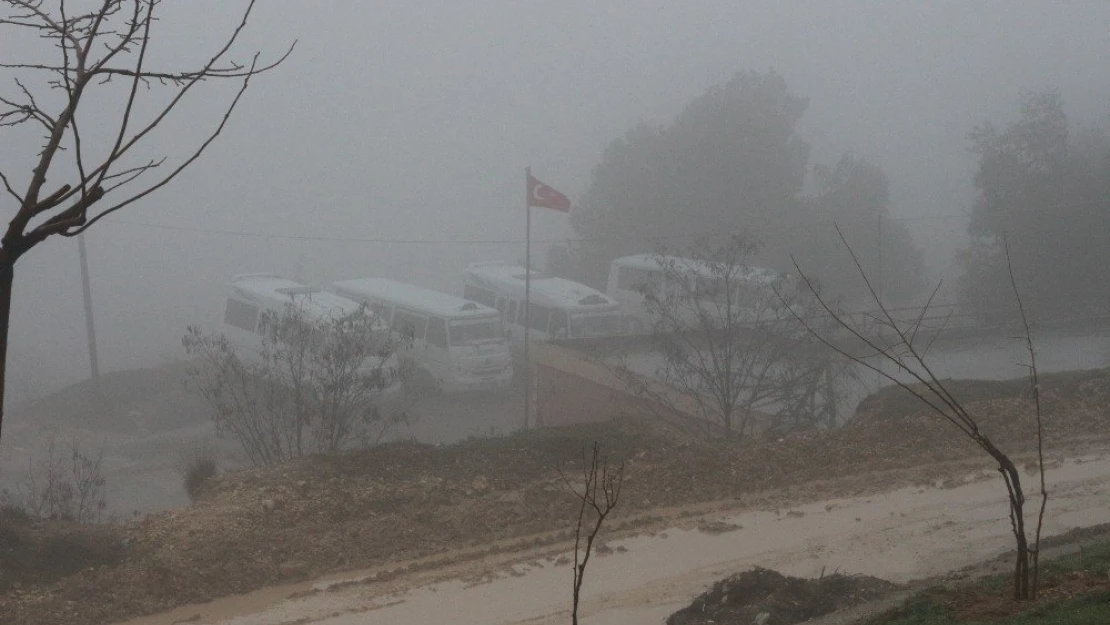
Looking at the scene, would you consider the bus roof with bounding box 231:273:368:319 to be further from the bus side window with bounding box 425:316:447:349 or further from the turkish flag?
the turkish flag

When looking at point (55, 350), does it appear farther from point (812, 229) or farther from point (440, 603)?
point (440, 603)

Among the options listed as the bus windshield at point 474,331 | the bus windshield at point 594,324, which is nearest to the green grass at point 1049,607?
the bus windshield at point 474,331

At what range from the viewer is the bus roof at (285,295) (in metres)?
22.5

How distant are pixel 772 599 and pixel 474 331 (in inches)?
688

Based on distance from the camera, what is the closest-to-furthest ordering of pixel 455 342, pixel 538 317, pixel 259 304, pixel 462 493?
pixel 462 493, pixel 455 342, pixel 259 304, pixel 538 317

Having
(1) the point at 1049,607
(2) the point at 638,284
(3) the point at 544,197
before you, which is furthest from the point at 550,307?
(1) the point at 1049,607

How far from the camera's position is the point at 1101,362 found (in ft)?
67.6

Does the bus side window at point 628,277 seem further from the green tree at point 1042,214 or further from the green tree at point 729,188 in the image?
the green tree at point 1042,214

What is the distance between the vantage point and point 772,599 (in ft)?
24.5

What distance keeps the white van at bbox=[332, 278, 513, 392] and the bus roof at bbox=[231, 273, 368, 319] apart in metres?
1.11

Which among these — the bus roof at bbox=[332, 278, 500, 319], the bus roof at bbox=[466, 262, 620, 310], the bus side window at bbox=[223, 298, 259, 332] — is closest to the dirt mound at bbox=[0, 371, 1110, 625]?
the bus roof at bbox=[332, 278, 500, 319]

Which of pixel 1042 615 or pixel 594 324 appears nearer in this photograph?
pixel 1042 615

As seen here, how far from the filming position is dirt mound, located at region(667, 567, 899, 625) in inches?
290

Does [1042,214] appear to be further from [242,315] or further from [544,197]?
[242,315]
